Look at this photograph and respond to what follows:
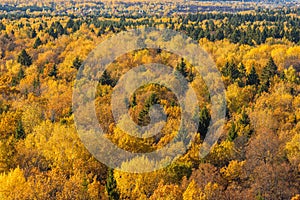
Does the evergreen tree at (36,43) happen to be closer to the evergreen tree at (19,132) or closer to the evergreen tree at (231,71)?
the evergreen tree at (231,71)

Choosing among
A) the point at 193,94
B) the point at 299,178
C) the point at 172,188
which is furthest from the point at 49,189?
the point at 193,94

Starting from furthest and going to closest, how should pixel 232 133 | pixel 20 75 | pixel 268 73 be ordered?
pixel 20 75 < pixel 268 73 < pixel 232 133

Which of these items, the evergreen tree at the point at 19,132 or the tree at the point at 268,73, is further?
the tree at the point at 268,73

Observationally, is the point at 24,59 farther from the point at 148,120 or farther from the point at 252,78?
the point at 252,78

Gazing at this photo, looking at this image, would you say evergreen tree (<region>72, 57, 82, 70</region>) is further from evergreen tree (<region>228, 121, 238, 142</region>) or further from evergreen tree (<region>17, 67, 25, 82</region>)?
evergreen tree (<region>228, 121, 238, 142</region>)

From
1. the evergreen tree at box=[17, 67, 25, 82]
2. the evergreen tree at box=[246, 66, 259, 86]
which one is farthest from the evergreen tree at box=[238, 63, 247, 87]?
the evergreen tree at box=[17, 67, 25, 82]

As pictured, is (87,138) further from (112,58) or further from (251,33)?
(251,33)

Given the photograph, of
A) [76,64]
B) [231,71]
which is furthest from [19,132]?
[231,71]

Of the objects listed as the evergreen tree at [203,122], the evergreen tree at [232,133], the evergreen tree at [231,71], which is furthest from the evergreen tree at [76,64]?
the evergreen tree at [232,133]
